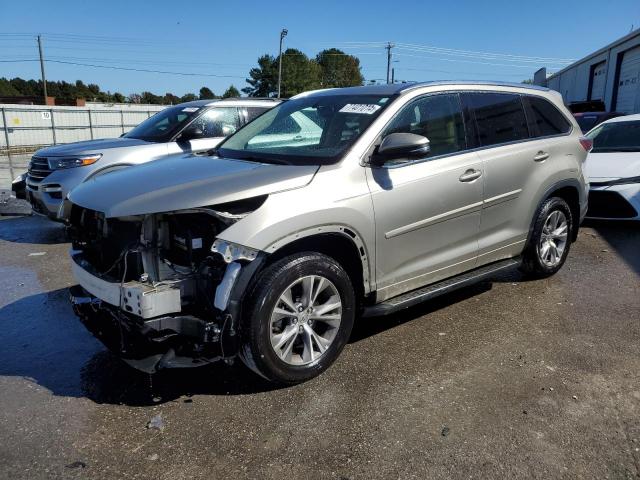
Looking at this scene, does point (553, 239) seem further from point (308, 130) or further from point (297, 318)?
point (297, 318)

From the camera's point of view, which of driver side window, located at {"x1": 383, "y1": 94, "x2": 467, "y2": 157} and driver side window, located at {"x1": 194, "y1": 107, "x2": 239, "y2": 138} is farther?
driver side window, located at {"x1": 194, "y1": 107, "x2": 239, "y2": 138}

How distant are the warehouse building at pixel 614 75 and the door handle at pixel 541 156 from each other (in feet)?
55.1

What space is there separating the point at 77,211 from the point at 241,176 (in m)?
1.23

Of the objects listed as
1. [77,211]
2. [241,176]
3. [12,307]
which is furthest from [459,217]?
[12,307]

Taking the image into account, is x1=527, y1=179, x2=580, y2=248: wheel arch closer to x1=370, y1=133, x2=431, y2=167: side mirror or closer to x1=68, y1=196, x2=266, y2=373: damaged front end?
x1=370, y1=133, x2=431, y2=167: side mirror

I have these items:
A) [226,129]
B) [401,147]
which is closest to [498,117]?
[401,147]

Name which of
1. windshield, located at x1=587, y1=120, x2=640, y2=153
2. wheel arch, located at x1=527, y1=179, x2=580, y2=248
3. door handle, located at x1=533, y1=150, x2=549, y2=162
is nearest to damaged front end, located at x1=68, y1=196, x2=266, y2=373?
door handle, located at x1=533, y1=150, x2=549, y2=162

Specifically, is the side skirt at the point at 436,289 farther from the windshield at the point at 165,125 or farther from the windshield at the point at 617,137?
the windshield at the point at 165,125

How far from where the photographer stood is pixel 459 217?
4.11 meters

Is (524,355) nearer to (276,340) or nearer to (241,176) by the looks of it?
(276,340)

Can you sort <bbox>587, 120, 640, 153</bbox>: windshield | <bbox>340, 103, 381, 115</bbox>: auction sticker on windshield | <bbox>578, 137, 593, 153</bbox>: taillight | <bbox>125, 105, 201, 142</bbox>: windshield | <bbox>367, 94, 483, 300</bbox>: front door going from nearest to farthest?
<bbox>367, 94, 483, 300</bbox>: front door < <bbox>340, 103, 381, 115</bbox>: auction sticker on windshield < <bbox>578, 137, 593, 153</bbox>: taillight < <bbox>125, 105, 201, 142</bbox>: windshield < <bbox>587, 120, 640, 153</bbox>: windshield

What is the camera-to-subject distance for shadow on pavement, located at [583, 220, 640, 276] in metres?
6.27

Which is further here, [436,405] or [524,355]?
[524,355]

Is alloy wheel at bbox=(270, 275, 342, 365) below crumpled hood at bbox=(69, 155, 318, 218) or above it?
below
